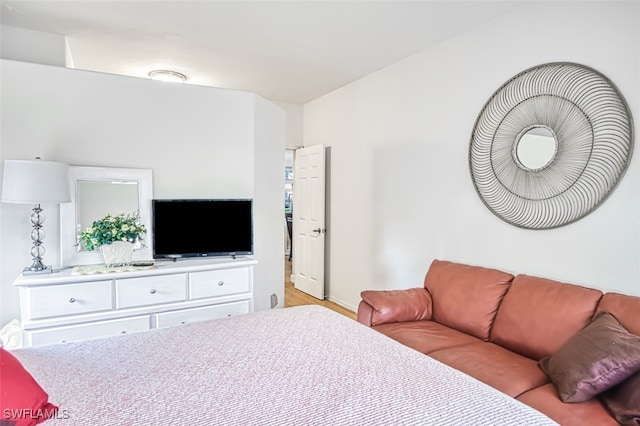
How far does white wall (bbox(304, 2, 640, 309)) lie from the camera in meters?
2.24

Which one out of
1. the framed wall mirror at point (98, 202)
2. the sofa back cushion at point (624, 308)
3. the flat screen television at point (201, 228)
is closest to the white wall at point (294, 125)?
the flat screen television at point (201, 228)

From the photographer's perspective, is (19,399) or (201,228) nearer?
(19,399)

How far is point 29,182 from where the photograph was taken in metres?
2.53

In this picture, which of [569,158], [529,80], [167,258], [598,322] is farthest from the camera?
[167,258]

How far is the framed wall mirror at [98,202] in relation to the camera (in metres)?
2.95

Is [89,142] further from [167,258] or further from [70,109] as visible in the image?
[167,258]

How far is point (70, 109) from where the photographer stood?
9.83 ft

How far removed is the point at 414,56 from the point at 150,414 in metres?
3.61

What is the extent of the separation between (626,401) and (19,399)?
214 centimetres

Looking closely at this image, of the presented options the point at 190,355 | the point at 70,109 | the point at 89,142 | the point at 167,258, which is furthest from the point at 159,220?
the point at 190,355

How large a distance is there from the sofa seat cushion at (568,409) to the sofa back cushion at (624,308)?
0.44 meters

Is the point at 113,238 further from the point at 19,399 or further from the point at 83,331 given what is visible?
the point at 19,399

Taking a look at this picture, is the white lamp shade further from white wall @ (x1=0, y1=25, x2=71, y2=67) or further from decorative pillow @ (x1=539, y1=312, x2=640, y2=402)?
decorative pillow @ (x1=539, y1=312, x2=640, y2=402)

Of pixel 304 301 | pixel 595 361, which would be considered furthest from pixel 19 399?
pixel 304 301
